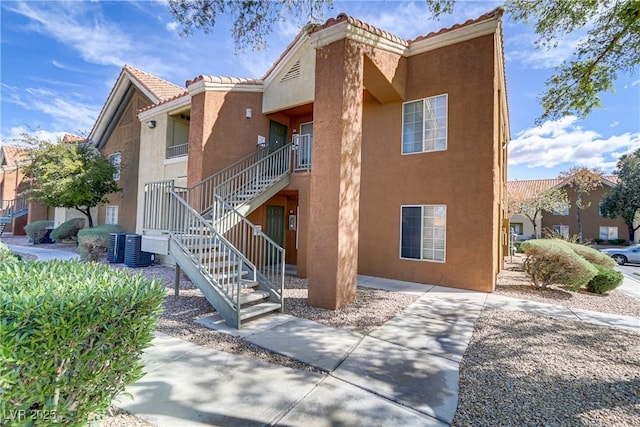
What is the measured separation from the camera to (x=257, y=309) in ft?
19.3

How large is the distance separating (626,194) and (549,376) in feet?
104

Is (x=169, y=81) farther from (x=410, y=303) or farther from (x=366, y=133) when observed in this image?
(x=410, y=303)

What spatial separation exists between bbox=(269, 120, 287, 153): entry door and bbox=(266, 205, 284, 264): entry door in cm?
235

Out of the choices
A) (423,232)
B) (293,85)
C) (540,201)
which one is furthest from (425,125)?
(540,201)

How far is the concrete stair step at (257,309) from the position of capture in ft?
18.2

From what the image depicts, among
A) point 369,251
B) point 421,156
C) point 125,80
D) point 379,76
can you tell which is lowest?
point 369,251

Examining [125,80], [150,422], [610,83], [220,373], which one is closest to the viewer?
[150,422]

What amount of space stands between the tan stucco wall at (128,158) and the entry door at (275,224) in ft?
23.8

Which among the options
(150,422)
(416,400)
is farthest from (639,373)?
(150,422)

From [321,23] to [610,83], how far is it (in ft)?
25.0

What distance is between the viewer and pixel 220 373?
12.3ft

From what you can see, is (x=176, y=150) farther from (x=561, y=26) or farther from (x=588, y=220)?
(x=588, y=220)

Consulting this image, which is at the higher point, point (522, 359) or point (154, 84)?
point (154, 84)

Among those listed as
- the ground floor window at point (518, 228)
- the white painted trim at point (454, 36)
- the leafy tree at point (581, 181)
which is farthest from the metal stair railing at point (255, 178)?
the ground floor window at point (518, 228)
